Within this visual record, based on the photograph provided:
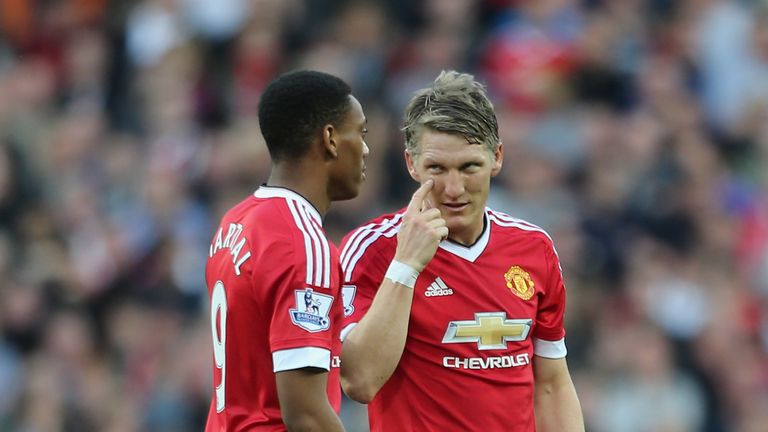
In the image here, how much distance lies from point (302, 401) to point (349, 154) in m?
0.87

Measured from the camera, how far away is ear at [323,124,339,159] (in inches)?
183

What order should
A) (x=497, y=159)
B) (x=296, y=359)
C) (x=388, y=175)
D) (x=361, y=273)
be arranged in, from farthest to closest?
(x=388, y=175), (x=497, y=159), (x=361, y=273), (x=296, y=359)

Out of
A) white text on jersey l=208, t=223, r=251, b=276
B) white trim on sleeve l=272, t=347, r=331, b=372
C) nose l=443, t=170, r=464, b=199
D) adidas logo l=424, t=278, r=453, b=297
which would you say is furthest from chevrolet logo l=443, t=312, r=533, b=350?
white text on jersey l=208, t=223, r=251, b=276

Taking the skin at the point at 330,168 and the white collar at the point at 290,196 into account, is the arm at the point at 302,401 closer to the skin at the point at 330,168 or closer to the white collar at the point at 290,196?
the skin at the point at 330,168

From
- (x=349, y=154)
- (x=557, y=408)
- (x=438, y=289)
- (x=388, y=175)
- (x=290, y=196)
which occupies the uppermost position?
(x=349, y=154)

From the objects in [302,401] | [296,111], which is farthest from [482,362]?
[296,111]

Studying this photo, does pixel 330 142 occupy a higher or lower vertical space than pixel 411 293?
higher

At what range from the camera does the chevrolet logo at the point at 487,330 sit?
195 inches

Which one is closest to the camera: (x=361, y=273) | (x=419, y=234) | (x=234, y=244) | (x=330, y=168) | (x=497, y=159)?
(x=234, y=244)

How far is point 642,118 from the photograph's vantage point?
10.7 meters

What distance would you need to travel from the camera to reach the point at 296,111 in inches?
182

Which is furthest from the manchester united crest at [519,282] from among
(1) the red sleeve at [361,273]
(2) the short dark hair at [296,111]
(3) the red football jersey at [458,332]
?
(2) the short dark hair at [296,111]

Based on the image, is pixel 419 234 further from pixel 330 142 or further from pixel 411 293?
pixel 330 142

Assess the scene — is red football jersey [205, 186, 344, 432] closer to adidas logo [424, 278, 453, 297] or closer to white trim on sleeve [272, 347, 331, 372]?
white trim on sleeve [272, 347, 331, 372]
